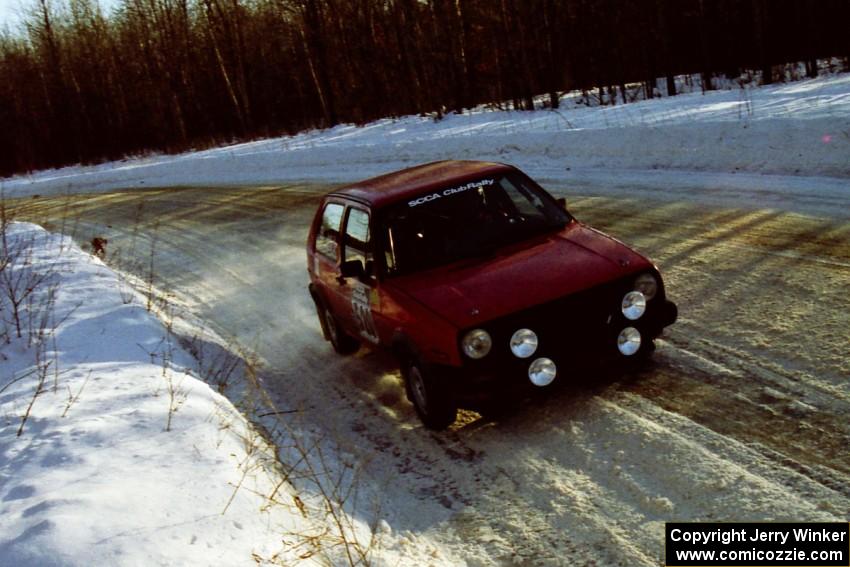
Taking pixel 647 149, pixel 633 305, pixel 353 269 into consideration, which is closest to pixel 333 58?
pixel 647 149

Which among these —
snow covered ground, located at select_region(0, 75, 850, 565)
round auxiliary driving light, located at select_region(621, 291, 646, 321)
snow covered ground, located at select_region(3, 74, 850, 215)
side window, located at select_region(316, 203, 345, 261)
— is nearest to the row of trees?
snow covered ground, located at select_region(3, 74, 850, 215)

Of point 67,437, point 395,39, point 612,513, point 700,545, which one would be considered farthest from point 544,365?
point 395,39

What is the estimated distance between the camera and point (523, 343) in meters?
5.28

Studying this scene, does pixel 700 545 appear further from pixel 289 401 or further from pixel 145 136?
pixel 145 136

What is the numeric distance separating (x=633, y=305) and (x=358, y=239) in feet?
7.83

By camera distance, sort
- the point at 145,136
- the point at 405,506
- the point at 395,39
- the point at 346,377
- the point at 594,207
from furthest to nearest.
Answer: the point at 145,136, the point at 395,39, the point at 594,207, the point at 346,377, the point at 405,506

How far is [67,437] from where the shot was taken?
207 inches

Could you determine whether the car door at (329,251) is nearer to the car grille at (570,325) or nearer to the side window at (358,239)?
the side window at (358,239)

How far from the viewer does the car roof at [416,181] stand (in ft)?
21.7

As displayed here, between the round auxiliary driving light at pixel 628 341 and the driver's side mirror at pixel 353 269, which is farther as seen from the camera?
the driver's side mirror at pixel 353 269

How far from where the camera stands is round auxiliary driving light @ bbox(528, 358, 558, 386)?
208 inches

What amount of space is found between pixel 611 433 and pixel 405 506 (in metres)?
1.37

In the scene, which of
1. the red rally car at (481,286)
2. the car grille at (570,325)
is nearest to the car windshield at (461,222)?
the red rally car at (481,286)

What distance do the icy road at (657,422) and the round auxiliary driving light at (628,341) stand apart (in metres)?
0.31
